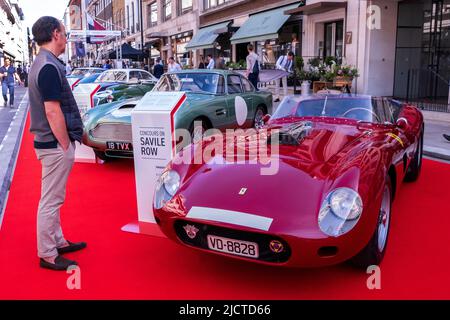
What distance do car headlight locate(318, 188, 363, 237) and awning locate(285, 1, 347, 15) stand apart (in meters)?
13.5

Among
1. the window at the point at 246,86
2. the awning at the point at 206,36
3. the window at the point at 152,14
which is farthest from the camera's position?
the window at the point at 152,14

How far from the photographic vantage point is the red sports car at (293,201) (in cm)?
287

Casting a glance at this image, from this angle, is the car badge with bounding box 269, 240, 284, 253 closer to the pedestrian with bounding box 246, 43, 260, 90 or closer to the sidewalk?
the sidewalk

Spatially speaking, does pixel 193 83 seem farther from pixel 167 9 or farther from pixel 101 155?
pixel 167 9

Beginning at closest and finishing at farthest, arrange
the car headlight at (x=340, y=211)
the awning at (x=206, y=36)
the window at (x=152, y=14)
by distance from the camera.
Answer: the car headlight at (x=340, y=211) → the awning at (x=206, y=36) → the window at (x=152, y=14)

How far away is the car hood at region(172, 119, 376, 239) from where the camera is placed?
9.61ft

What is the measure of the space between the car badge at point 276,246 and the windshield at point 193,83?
5277 millimetres

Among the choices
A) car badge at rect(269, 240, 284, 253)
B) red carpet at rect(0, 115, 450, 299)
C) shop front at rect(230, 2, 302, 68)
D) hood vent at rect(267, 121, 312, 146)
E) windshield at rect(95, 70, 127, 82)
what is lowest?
red carpet at rect(0, 115, 450, 299)

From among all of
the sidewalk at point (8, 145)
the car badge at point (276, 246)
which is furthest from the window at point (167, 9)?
the car badge at point (276, 246)

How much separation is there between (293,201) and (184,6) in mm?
33242

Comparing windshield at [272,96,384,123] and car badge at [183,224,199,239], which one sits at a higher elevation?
windshield at [272,96,384,123]

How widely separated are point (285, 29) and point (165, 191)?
1775 centimetres

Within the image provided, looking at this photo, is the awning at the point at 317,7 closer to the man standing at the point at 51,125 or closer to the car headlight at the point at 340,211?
the man standing at the point at 51,125

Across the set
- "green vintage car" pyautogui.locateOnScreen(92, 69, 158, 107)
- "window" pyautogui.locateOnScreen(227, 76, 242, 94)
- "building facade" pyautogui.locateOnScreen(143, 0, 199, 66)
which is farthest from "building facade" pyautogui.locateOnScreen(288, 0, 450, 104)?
"building facade" pyautogui.locateOnScreen(143, 0, 199, 66)
